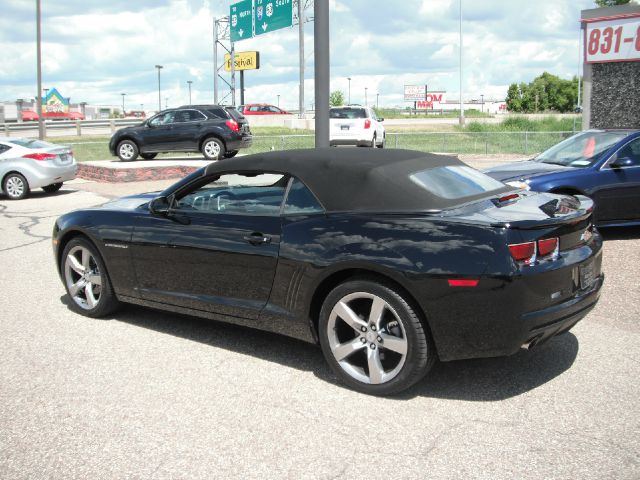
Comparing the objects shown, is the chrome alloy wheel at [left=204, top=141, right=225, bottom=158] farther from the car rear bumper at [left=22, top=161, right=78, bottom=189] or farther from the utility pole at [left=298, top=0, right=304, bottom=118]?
the utility pole at [left=298, top=0, right=304, bottom=118]

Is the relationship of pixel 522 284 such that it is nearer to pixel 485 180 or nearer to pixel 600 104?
pixel 485 180

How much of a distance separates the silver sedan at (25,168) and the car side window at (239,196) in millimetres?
11761

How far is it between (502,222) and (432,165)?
116cm

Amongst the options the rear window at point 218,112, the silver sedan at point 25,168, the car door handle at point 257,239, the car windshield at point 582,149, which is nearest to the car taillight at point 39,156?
the silver sedan at point 25,168

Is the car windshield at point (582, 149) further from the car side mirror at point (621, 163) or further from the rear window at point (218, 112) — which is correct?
the rear window at point (218, 112)

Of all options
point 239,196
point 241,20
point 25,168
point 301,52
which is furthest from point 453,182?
point 301,52

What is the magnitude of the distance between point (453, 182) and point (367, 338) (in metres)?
1.30

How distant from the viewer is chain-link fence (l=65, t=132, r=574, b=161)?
26.5 m

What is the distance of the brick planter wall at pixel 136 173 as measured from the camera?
18.0 metres

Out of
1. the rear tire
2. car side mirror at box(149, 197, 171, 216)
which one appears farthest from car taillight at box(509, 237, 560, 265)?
the rear tire

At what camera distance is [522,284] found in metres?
3.87

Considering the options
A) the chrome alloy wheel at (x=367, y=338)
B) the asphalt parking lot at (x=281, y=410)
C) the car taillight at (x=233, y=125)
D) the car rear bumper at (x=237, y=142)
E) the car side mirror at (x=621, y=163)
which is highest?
the car taillight at (x=233, y=125)

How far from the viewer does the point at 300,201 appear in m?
4.72

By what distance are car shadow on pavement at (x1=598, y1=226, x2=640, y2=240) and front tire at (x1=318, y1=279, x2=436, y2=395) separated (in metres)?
6.26
